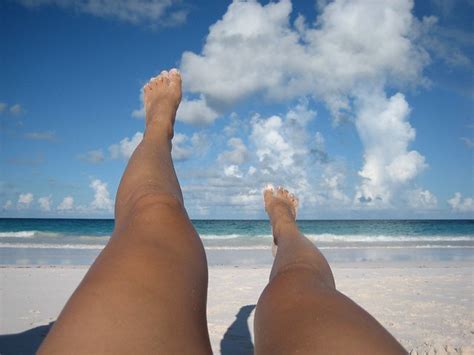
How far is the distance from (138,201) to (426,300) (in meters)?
4.49

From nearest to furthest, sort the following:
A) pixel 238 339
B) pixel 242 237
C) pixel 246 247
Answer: pixel 238 339
pixel 246 247
pixel 242 237

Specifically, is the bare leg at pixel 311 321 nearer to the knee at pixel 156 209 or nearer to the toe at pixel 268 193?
the knee at pixel 156 209

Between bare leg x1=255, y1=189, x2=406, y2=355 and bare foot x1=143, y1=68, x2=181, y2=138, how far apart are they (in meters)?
1.52

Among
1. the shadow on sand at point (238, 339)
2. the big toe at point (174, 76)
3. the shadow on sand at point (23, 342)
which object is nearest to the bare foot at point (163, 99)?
the big toe at point (174, 76)

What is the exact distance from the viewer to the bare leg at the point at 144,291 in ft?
3.12

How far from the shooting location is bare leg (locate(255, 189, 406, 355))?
3.27 feet

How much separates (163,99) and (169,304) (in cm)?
248

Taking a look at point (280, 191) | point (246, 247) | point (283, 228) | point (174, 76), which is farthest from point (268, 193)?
point (246, 247)

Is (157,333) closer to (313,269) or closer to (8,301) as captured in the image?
(313,269)

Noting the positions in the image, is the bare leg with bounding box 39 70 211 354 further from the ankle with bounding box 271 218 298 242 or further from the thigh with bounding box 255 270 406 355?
the ankle with bounding box 271 218 298 242

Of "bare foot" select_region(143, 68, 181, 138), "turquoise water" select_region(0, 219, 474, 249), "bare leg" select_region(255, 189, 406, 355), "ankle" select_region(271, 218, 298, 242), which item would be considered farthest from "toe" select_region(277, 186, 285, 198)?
"turquoise water" select_region(0, 219, 474, 249)

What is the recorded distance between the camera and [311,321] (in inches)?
43.4

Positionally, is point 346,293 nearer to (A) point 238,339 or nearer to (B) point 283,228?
(A) point 238,339

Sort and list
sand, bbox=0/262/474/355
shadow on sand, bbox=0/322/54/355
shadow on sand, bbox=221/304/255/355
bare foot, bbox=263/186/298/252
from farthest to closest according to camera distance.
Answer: bare foot, bbox=263/186/298/252 < sand, bbox=0/262/474/355 < shadow on sand, bbox=221/304/255/355 < shadow on sand, bbox=0/322/54/355
